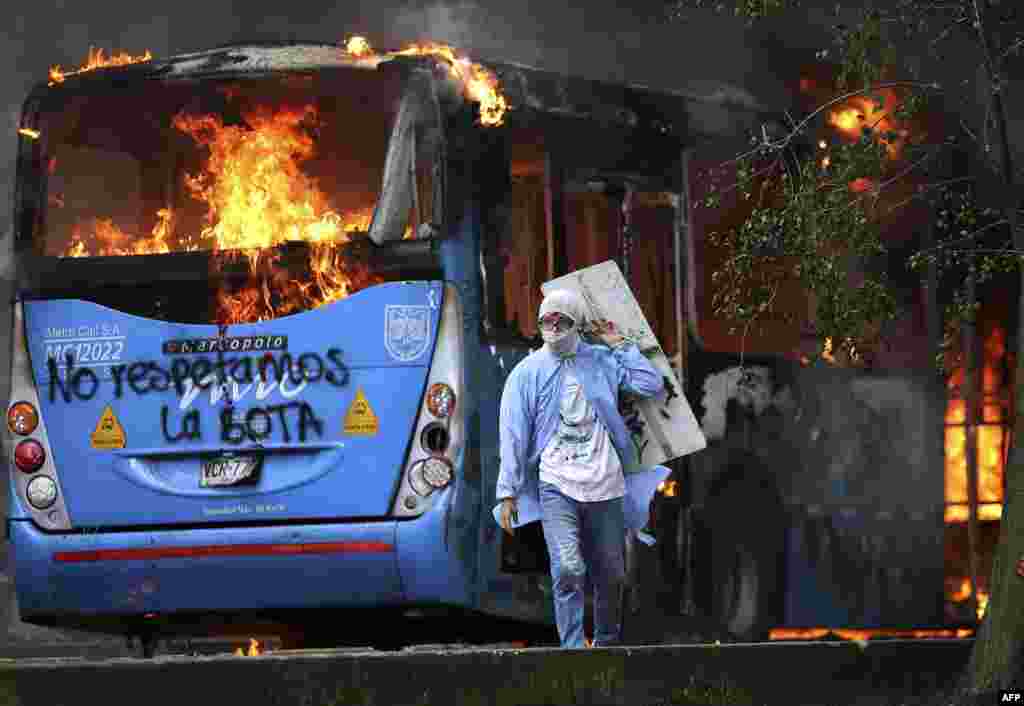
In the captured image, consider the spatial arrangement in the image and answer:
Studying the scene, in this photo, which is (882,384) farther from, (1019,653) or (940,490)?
(1019,653)

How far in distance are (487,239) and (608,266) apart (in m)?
0.65

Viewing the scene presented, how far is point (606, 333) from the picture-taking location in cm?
1166

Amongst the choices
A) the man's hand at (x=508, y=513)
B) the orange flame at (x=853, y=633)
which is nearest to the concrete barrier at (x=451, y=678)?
the man's hand at (x=508, y=513)

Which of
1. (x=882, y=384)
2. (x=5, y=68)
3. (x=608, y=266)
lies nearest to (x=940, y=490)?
(x=882, y=384)

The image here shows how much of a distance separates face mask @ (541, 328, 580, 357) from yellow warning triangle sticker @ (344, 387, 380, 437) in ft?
3.77

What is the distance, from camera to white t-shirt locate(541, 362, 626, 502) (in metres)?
11.0

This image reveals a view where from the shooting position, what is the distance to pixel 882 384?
15531mm

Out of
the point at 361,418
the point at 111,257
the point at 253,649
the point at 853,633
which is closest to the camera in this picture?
the point at 361,418

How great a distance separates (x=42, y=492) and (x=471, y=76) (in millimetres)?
3077

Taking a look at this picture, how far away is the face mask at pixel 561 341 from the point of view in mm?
11039

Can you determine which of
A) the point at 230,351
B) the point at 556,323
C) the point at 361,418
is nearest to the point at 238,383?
the point at 230,351

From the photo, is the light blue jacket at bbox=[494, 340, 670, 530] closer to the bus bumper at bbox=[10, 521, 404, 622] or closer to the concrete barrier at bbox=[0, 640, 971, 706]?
the bus bumper at bbox=[10, 521, 404, 622]

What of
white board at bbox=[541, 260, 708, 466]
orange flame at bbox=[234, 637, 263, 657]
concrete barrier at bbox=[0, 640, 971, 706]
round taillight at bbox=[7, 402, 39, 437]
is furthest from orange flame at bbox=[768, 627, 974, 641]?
concrete barrier at bbox=[0, 640, 971, 706]

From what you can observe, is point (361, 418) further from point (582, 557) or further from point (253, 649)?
point (253, 649)
